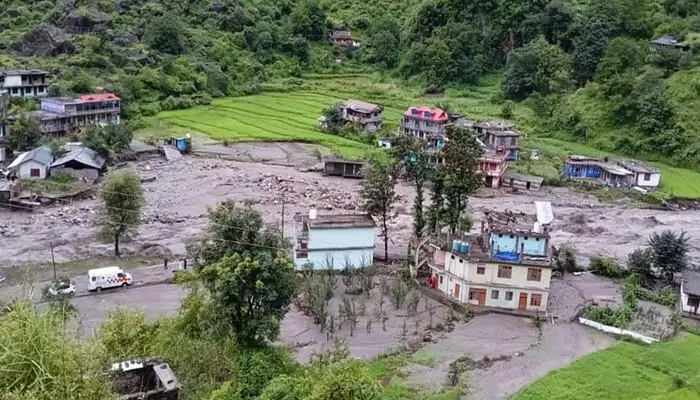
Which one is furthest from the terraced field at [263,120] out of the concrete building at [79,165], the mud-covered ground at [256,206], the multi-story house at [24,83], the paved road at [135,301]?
the paved road at [135,301]

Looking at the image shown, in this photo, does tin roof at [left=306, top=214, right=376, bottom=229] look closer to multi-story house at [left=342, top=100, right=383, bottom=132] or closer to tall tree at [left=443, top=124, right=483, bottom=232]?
tall tree at [left=443, top=124, right=483, bottom=232]

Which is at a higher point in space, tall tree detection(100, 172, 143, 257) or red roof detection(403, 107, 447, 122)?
red roof detection(403, 107, 447, 122)

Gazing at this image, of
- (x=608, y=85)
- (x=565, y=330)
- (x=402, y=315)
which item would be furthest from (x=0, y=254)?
(x=608, y=85)

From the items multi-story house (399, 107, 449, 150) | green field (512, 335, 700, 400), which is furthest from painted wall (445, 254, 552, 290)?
multi-story house (399, 107, 449, 150)

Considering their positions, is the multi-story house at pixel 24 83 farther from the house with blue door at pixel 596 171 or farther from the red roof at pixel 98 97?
the house with blue door at pixel 596 171

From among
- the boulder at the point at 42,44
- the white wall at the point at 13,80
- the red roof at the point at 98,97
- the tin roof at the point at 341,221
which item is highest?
the boulder at the point at 42,44
